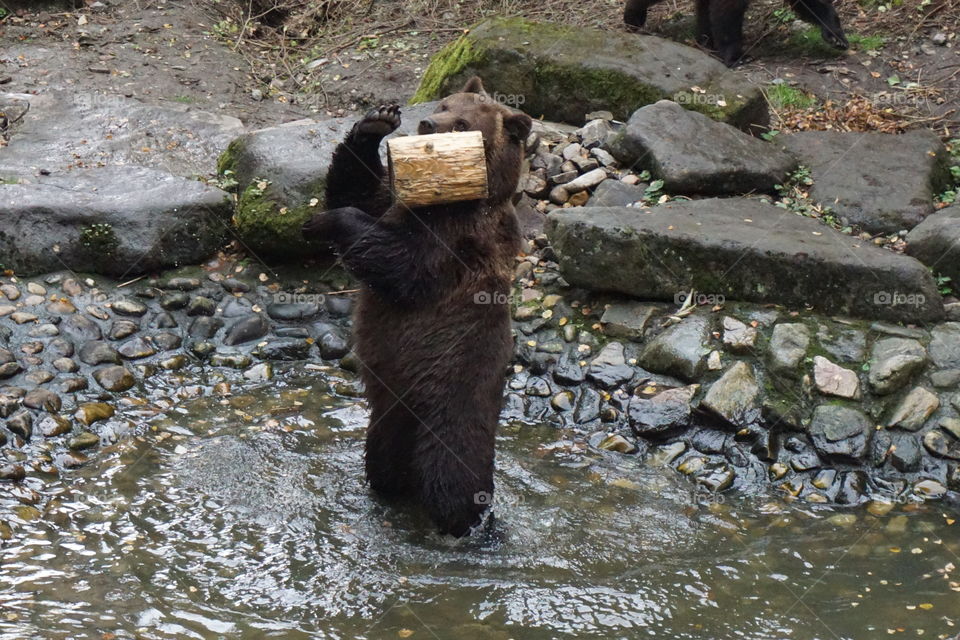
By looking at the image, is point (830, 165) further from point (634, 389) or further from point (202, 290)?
point (202, 290)

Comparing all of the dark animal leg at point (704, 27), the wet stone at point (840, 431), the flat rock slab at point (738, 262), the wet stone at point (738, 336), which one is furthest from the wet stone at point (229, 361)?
the dark animal leg at point (704, 27)

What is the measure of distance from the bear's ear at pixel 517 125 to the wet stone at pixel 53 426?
330 cm

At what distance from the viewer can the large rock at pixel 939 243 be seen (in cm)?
751

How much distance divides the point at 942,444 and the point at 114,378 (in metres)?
5.45

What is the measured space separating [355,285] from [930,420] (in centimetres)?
431

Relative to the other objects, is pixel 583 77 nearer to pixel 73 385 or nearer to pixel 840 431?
pixel 840 431

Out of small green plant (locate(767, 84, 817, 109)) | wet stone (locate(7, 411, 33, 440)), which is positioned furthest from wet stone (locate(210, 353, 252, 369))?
small green plant (locate(767, 84, 817, 109))

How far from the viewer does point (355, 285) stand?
26.8 feet

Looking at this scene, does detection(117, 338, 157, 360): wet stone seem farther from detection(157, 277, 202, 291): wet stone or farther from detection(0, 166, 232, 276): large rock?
detection(0, 166, 232, 276): large rock

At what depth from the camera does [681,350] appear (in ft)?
23.7

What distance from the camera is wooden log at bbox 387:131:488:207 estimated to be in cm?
525

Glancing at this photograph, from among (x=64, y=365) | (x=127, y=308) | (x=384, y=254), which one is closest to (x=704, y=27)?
(x=127, y=308)

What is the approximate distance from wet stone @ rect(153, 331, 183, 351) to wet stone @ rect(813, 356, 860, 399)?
178 inches

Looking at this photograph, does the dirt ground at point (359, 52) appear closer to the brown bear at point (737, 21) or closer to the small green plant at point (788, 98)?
the small green plant at point (788, 98)
